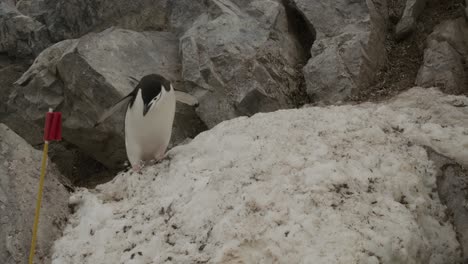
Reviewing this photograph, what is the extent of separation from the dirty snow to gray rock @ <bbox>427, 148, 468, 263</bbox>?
0.10 meters

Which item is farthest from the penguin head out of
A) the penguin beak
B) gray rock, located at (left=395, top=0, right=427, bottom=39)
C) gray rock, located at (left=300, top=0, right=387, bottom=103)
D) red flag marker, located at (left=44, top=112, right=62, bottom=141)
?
gray rock, located at (left=395, top=0, right=427, bottom=39)

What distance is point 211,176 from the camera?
501cm

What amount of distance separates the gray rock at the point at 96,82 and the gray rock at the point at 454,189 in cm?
407

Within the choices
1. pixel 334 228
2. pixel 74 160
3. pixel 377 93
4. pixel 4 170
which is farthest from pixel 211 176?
pixel 74 160

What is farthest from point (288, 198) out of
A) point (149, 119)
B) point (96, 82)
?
point (96, 82)

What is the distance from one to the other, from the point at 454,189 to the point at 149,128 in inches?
124

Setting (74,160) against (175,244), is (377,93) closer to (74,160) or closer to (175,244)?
(175,244)

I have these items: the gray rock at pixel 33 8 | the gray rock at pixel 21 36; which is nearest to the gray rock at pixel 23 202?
the gray rock at pixel 21 36

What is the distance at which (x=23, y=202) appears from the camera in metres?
5.01

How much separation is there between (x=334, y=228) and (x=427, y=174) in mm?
1527

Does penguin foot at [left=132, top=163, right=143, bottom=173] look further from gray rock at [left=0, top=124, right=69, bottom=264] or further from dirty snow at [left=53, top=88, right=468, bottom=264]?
gray rock at [left=0, top=124, right=69, bottom=264]

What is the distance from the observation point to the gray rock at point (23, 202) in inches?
182

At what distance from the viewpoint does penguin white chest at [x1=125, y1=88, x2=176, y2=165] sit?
18.3ft

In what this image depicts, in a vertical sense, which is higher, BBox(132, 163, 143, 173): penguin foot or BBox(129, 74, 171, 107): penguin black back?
BBox(129, 74, 171, 107): penguin black back
